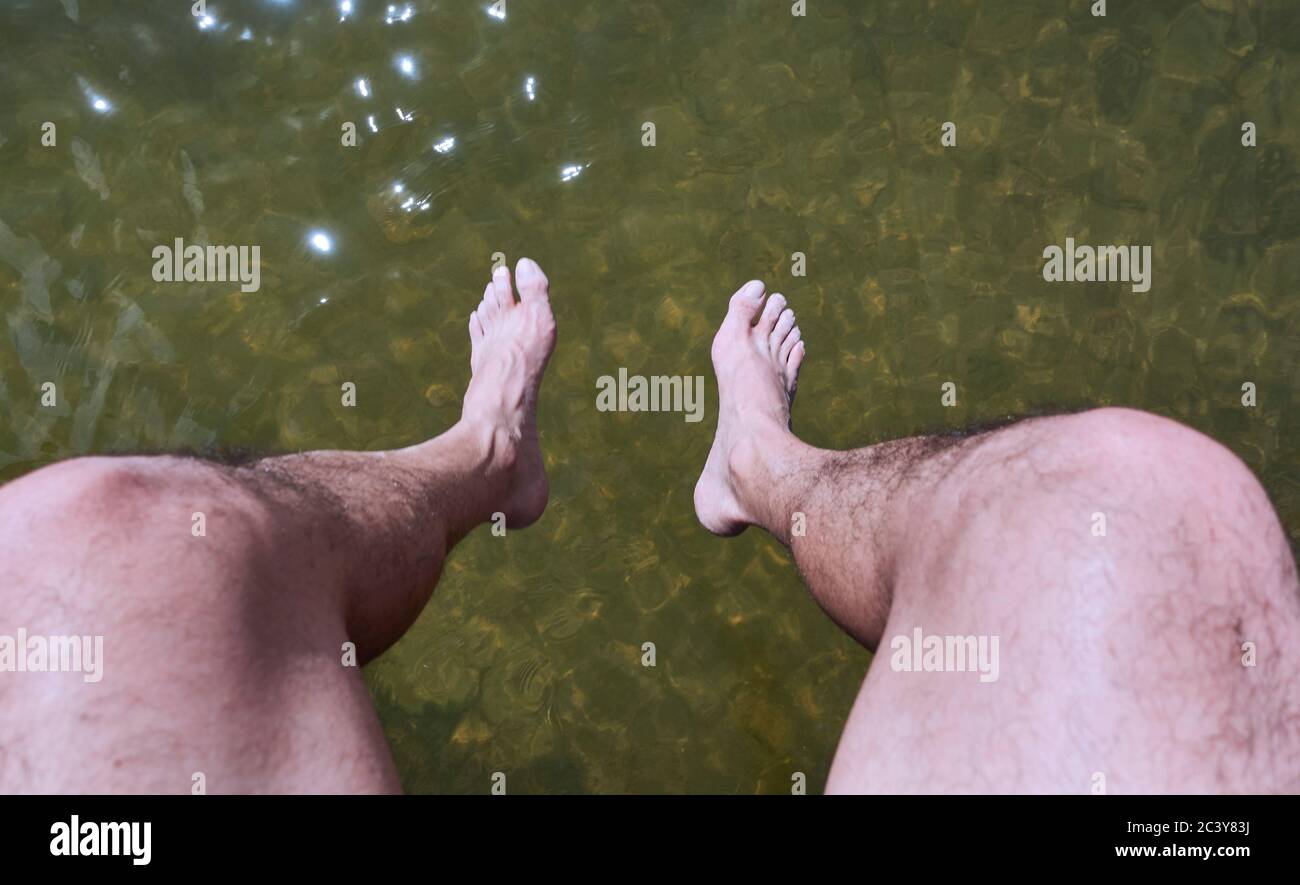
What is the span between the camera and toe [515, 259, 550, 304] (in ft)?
8.25

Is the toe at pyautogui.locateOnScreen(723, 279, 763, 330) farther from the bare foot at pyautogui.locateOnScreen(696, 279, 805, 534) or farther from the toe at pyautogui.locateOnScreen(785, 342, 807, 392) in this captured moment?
the toe at pyautogui.locateOnScreen(785, 342, 807, 392)

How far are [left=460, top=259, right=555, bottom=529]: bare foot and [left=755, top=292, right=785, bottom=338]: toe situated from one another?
18.9 inches

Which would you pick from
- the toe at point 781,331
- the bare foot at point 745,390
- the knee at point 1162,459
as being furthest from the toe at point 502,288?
the knee at point 1162,459

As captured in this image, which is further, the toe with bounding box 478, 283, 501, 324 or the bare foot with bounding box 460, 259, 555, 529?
the toe with bounding box 478, 283, 501, 324

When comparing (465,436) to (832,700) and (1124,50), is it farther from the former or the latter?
(1124,50)

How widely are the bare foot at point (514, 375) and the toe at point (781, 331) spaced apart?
502 millimetres

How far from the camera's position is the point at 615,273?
254 centimetres

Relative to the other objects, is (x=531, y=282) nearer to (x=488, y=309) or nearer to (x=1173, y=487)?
(x=488, y=309)

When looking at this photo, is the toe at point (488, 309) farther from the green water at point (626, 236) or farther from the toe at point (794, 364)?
the toe at point (794, 364)

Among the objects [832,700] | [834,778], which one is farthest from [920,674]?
[832,700]

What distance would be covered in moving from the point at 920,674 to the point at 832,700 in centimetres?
127

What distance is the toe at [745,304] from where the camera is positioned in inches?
99.3

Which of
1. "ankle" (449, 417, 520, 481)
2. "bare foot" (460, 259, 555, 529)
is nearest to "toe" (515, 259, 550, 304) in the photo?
"bare foot" (460, 259, 555, 529)

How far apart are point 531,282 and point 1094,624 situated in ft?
5.42
